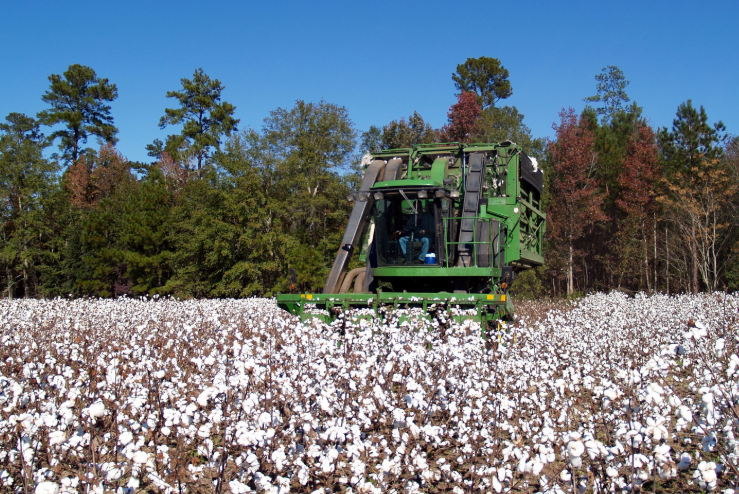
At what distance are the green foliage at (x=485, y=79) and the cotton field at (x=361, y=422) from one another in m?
47.0

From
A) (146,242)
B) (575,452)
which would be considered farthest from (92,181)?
(575,452)

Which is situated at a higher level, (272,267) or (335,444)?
(272,267)

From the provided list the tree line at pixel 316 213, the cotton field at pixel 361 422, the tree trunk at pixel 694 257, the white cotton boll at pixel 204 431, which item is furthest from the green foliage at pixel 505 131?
the white cotton boll at pixel 204 431

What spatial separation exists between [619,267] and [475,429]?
3147 centimetres

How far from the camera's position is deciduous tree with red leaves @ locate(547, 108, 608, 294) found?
105 feet

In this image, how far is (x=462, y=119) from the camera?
43.2m

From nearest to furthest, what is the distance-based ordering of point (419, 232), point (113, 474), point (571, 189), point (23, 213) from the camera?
point (113, 474)
point (419, 232)
point (571, 189)
point (23, 213)

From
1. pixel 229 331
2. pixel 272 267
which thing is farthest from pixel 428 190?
pixel 272 267

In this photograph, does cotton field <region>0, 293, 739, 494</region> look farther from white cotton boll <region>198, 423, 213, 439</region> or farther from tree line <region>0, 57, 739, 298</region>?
tree line <region>0, 57, 739, 298</region>

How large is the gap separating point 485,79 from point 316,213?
2409cm

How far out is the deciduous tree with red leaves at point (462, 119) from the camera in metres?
43.0

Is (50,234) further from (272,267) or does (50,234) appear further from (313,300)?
(313,300)

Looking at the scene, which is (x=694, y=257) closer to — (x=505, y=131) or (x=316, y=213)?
(x=505, y=131)

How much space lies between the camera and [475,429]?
5.09 metres
